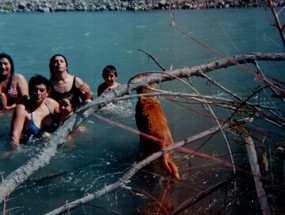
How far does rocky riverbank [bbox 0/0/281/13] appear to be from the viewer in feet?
68.0

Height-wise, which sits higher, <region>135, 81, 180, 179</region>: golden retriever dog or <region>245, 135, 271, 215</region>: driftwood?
<region>245, 135, 271, 215</region>: driftwood

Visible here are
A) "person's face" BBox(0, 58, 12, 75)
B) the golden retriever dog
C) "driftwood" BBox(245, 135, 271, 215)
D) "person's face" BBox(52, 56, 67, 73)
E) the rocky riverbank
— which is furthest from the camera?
the rocky riverbank

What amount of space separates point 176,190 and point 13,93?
13.7 ft

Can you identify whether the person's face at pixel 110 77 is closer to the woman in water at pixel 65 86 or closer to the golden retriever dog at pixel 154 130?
the woman in water at pixel 65 86

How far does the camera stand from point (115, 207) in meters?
4.09

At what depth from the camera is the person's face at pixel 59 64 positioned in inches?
253

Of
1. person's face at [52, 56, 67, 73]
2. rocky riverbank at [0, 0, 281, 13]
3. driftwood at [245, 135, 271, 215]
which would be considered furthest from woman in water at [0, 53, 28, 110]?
rocky riverbank at [0, 0, 281, 13]

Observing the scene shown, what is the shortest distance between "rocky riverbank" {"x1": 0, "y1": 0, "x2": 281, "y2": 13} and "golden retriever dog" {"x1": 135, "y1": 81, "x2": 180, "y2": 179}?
53.6 ft

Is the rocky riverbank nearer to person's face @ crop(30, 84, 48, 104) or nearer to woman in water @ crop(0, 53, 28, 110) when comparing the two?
woman in water @ crop(0, 53, 28, 110)

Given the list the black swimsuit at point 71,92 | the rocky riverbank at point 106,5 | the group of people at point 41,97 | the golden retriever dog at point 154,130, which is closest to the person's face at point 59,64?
the group of people at point 41,97

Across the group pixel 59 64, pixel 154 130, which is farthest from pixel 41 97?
pixel 154 130

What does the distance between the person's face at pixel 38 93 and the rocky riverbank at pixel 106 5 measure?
53.0ft

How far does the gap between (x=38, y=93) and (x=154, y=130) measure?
2041 millimetres

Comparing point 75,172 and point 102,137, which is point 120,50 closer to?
point 102,137
